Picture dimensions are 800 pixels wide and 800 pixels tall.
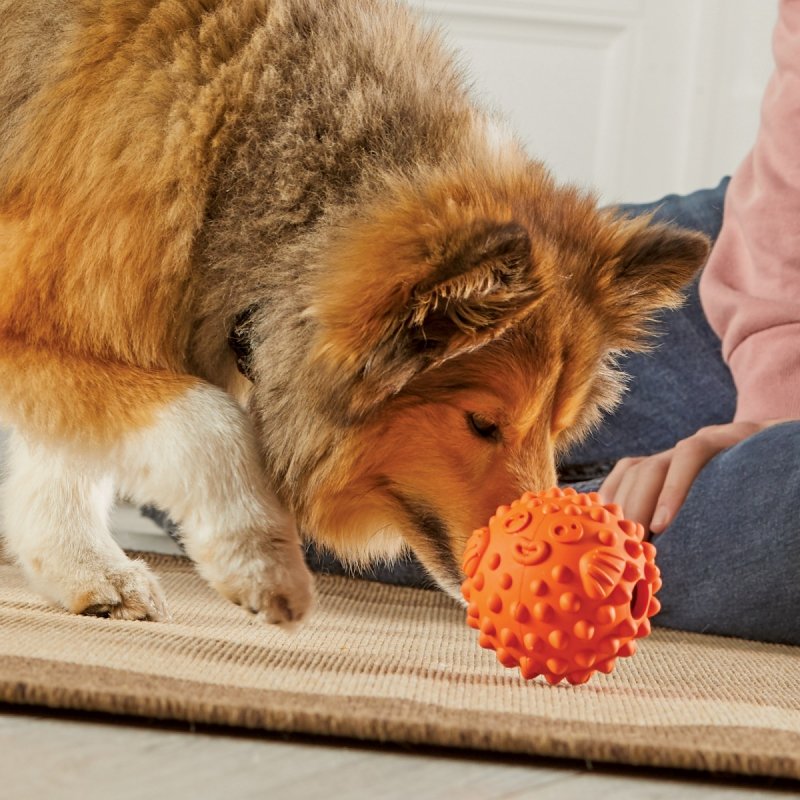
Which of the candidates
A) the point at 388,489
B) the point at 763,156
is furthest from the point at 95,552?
the point at 763,156

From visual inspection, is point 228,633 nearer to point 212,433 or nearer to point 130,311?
point 212,433

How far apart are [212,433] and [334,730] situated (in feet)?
2.11

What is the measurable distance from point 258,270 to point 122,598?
1.99 feet

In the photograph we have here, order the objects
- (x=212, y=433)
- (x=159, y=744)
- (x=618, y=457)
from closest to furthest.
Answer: (x=159, y=744), (x=212, y=433), (x=618, y=457)

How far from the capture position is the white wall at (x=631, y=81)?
4309mm

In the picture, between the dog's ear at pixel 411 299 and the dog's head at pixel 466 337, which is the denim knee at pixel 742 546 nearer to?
the dog's head at pixel 466 337

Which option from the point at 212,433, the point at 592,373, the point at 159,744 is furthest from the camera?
the point at 592,373

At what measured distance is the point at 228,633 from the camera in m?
1.76

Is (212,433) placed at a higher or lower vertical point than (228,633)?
higher

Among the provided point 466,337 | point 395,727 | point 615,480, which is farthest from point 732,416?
point 395,727

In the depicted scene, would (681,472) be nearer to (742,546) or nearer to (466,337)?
(742,546)

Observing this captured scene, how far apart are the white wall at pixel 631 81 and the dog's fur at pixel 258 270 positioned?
8.38ft

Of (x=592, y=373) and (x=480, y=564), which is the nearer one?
(x=480, y=564)

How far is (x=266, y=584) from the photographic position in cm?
167
